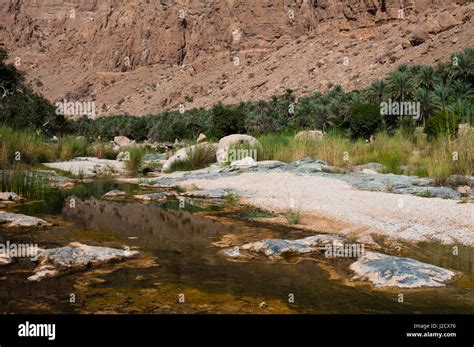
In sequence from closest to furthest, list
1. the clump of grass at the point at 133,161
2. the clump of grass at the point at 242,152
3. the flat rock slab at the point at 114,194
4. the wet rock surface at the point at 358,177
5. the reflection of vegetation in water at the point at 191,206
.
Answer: the reflection of vegetation in water at the point at 191,206
the wet rock surface at the point at 358,177
the flat rock slab at the point at 114,194
the clump of grass at the point at 242,152
the clump of grass at the point at 133,161

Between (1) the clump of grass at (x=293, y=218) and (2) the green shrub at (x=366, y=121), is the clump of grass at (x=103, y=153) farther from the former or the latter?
(1) the clump of grass at (x=293, y=218)

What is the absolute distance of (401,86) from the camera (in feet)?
88.3

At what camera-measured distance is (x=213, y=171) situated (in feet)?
46.0

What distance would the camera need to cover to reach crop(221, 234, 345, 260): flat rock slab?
4.67m

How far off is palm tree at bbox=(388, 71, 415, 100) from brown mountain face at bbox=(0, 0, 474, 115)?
44.3 ft

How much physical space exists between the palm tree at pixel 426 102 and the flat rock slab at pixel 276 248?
2076cm

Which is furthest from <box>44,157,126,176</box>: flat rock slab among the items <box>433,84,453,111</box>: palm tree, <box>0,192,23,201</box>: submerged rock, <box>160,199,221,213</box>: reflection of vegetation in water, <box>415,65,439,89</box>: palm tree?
<box>415,65,439,89</box>: palm tree

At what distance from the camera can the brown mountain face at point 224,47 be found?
4534 cm

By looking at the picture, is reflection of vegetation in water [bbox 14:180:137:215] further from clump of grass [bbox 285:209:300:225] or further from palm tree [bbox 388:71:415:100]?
palm tree [bbox 388:71:415:100]

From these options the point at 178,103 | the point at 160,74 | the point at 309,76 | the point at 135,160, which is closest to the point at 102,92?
the point at 160,74

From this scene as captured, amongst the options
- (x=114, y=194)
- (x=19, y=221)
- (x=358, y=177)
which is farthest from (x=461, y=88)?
(x=19, y=221)

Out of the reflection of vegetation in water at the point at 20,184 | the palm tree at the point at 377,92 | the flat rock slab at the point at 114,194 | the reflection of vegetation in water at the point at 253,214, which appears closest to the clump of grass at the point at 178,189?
the flat rock slab at the point at 114,194

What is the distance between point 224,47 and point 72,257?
71.2m
